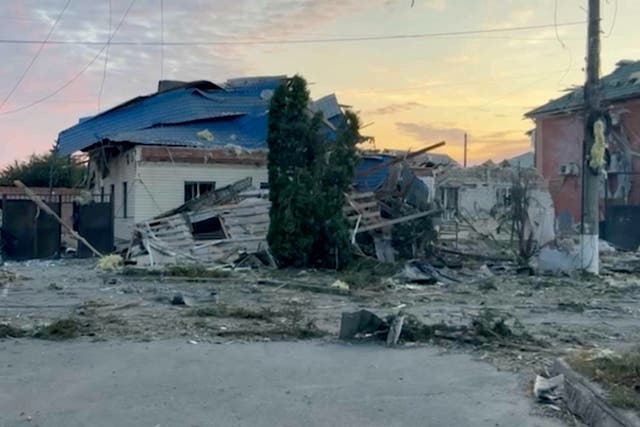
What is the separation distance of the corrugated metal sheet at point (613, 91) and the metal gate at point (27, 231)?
72.7 feet

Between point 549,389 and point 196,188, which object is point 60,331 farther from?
point 196,188

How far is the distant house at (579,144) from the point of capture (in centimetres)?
Answer: 3091

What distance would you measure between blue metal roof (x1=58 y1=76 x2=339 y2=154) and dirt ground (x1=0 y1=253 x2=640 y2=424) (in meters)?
10.7

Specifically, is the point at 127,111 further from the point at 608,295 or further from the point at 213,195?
the point at 608,295

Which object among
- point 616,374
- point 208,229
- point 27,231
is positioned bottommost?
point 616,374

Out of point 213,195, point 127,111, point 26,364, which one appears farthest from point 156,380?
point 127,111

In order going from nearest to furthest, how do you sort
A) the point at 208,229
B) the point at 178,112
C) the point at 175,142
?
the point at 208,229 < the point at 175,142 < the point at 178,112

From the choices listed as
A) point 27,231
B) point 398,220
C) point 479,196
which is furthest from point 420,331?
point 479,196

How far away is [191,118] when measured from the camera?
1168 inches

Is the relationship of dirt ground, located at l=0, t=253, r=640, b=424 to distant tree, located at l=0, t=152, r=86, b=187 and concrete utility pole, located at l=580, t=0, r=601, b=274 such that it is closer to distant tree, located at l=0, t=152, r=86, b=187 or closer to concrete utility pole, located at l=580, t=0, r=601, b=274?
concrete utility pole, located at l=580, t=0, r=601, b=274

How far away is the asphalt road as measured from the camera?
226 inches

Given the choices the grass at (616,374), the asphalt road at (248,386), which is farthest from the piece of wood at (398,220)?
the grass at (616,374)

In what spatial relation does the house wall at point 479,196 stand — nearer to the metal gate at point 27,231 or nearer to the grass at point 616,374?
the metal gate at point 27,231

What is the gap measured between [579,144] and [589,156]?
54.4 feet
